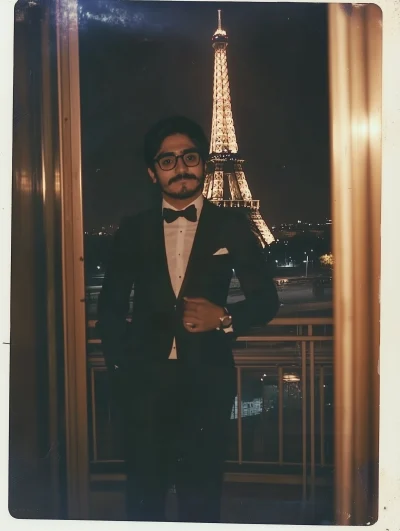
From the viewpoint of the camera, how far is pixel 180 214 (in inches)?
48.4

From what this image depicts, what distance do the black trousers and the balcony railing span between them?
3 cm

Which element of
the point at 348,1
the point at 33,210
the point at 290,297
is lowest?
the point at 290,297

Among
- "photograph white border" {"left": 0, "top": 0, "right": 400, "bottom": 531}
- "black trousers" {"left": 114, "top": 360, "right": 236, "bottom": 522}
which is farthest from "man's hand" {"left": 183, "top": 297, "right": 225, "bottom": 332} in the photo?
"photograph white border" {"left": 0, "top": 0, "right": 400, "bottom": 531}

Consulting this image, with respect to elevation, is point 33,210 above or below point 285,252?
above

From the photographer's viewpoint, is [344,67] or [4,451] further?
[4,451]

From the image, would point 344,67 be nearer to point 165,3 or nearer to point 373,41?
point 373,41

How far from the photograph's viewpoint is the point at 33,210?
1.25m

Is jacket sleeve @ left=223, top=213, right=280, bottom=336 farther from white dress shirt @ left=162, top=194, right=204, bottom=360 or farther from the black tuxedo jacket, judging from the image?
white dress shirt @ left=162, top=194, right=204, bottom=360

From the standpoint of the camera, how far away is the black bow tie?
4.02 ft

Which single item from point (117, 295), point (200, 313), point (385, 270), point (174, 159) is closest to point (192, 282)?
point (200, 313)

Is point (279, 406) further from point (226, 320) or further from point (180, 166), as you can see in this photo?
point (180, 166)

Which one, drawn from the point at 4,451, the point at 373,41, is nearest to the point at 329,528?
the point at 4,451

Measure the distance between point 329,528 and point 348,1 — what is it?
131 centimetres

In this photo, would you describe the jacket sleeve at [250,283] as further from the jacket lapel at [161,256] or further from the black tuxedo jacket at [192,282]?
the jacket lapel at [161,256]
